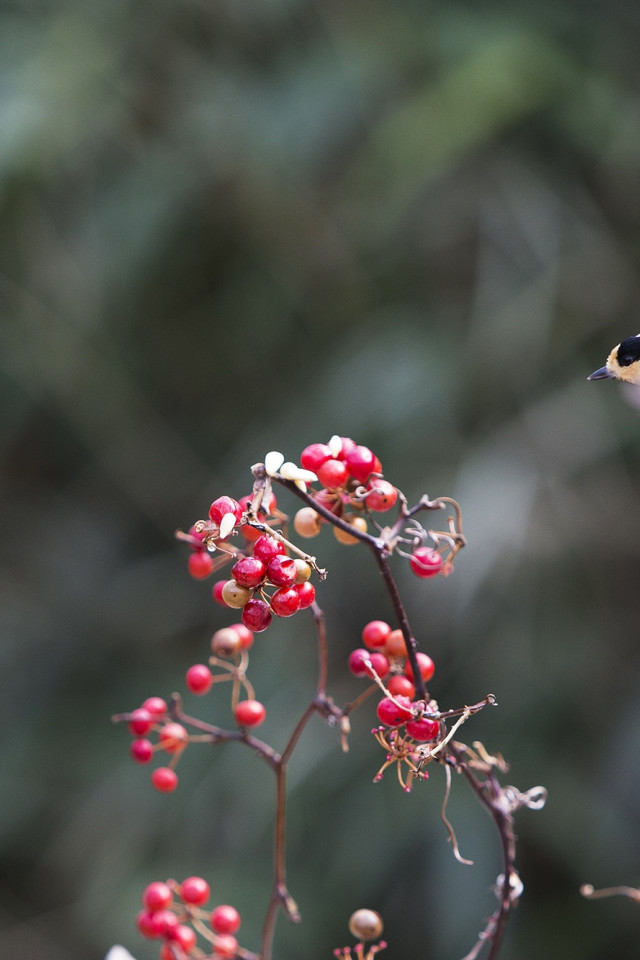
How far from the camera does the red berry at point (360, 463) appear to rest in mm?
332

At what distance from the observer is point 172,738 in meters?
0.43

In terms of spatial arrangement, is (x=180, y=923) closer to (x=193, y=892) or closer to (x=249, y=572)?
(x=193, y=892)

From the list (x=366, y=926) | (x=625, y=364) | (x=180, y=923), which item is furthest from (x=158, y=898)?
(x=625, y=364)

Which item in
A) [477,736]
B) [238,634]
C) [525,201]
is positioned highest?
[525,201]

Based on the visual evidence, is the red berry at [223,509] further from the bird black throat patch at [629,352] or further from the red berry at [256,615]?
the bird black throat patch at [629,352]

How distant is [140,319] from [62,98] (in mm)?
386

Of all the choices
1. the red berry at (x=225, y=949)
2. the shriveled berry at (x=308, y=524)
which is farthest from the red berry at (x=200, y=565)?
the red berry at (x=225, y=949)

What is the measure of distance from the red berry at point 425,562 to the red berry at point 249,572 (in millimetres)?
74

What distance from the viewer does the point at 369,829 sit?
1161mm

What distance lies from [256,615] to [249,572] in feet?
0.05

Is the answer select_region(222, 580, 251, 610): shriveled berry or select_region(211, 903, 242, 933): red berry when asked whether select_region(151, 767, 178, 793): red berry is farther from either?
select_region(222, 580, 251, 610): shriveled berry

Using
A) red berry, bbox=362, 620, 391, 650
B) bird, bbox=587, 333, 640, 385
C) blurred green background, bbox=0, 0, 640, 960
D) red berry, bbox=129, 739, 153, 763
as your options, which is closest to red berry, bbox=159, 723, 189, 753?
red berry, bbox=129, 739, 153, 763

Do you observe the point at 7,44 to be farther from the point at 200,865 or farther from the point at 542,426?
the point at 200,865

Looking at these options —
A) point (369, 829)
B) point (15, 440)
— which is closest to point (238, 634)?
point (369, 829)
